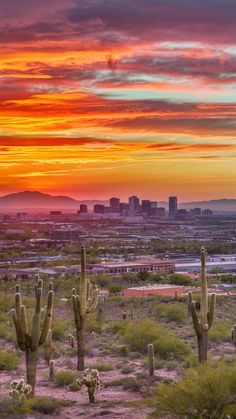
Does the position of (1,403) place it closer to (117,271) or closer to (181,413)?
(181,413)

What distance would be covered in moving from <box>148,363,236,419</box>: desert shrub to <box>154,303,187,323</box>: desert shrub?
932 inches

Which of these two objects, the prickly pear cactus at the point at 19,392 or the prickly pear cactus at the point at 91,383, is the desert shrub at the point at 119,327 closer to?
the prickly pear cactus at the point at 91,383

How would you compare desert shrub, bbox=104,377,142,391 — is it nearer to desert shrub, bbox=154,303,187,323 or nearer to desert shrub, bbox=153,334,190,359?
desert shrub, bbox=153,334,190,359

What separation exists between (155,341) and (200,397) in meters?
13.9

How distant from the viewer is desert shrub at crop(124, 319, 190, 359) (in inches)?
1238

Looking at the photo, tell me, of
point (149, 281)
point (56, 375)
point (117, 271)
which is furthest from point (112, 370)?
point (117, 271)

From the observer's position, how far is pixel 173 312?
43188mm

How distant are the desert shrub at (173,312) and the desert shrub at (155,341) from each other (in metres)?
8.22

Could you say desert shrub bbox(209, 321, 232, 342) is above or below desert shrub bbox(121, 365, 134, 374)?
above

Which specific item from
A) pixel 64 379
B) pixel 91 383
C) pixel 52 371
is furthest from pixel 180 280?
pixel 91 383

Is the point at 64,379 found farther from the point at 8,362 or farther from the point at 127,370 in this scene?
the point at 8,362

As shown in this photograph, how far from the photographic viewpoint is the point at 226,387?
1858 centimetres

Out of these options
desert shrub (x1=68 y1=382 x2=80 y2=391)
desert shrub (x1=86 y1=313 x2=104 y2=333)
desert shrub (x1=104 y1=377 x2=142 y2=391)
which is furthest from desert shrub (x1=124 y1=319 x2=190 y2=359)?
desert shrub (x1=68 y1=382 x2=80 y2=391)

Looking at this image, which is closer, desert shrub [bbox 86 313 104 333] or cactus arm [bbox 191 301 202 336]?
cactus arm [bbox 191 301 202 336]
